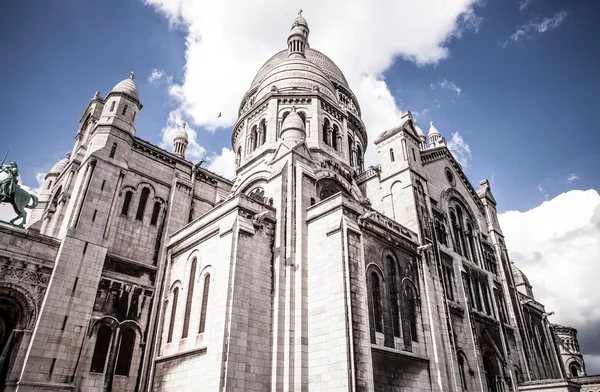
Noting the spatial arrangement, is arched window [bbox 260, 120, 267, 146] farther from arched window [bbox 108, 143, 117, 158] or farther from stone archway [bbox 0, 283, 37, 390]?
stone archway [bbox 0, 283, 37, 390]

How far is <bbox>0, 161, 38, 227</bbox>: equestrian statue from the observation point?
18.6 meters

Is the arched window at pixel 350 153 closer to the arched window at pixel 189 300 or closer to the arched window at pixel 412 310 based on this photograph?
the arched window at pixel 412 310

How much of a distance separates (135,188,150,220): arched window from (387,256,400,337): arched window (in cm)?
1402

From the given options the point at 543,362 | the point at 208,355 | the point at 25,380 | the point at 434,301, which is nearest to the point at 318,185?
the point at 434,301

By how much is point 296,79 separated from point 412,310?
20.5 m

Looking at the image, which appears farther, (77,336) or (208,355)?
(77,336)

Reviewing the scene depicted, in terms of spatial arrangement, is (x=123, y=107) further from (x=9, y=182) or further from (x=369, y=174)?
(x=369, y=174)

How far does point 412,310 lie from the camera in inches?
796

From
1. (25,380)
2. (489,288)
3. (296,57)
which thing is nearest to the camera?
(25,380)

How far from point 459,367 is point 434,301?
4050 millimetres

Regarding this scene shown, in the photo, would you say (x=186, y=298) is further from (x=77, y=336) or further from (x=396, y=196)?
(x=396, y=196)

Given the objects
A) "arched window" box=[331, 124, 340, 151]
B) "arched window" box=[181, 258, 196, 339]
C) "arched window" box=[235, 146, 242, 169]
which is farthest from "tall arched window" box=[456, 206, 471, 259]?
"arched window" box=[181, 258, 196, 339]

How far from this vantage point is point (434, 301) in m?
21.4

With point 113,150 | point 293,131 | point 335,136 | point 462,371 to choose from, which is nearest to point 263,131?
point 335,136
